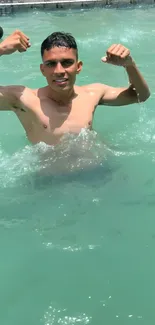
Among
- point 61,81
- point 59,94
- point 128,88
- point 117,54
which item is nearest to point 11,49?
point 61,81

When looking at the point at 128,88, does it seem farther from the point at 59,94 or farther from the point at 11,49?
the point at 11,49

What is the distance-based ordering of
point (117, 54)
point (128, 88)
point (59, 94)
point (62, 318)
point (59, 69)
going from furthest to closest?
point (128, 88) < point (59, 94) < point (59, 69) < point (117, 54) < point (62, 318)

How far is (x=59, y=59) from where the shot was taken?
354cm

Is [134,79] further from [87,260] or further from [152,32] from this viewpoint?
[152,32]

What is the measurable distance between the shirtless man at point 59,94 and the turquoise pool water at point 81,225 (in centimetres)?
16

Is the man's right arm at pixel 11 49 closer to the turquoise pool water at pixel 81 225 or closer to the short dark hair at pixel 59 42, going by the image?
the short dark hair at pixel 59 42

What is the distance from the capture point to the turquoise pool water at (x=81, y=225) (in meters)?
2.85

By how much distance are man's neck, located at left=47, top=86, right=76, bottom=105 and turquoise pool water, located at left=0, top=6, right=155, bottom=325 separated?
31 cm

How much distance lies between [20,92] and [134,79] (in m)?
0.90

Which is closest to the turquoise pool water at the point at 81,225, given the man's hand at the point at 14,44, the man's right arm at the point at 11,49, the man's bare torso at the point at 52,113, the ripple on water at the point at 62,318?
the ripple on water at the point at 62,318

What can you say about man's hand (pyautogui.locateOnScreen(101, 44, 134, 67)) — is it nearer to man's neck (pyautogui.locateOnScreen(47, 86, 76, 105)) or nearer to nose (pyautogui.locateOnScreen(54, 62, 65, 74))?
nose (pyautogui.locateOnScreen(54, 62, 65, 74))

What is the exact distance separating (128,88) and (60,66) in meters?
0.67

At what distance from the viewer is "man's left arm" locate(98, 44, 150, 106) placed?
130 inches

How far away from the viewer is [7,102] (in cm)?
368
